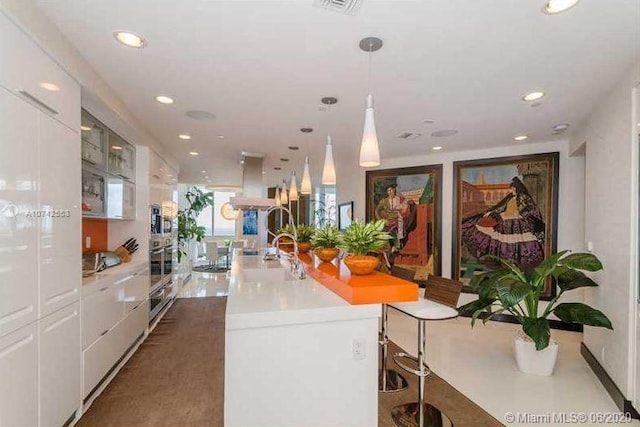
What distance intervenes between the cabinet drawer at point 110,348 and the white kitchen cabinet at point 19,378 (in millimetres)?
701

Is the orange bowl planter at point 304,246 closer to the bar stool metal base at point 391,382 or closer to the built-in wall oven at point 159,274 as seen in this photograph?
the bar stool metal base at point 391,382

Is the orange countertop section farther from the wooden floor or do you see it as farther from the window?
the window

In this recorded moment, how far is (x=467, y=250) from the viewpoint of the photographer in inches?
202

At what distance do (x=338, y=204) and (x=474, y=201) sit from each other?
9.63 ft

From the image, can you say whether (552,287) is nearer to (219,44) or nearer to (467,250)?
(467,250)

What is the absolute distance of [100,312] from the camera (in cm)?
281

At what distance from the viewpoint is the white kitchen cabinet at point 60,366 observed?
78.5 inches

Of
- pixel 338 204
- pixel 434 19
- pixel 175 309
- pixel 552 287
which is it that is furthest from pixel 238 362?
pixel 338 204

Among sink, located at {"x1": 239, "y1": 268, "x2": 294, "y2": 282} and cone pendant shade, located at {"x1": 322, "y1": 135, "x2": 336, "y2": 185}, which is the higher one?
cone pendant shade, located at {"x1": 322, "y1": 135, "x2": 336, "y2": 185}

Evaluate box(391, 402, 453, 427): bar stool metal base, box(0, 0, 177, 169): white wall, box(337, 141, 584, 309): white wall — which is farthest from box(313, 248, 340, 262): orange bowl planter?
box(337, 141, 584, 309): white wall

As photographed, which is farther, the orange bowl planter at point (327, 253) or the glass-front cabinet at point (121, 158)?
the glass-front cabinet at point (121, 158)

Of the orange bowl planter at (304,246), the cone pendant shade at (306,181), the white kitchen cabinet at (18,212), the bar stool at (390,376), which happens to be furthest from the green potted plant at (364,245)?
the white kitchen cabinet at (18,212)

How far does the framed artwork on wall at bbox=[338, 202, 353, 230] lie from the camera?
6507 mm

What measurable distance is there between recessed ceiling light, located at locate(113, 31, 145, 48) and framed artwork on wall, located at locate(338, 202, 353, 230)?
15.8ft
